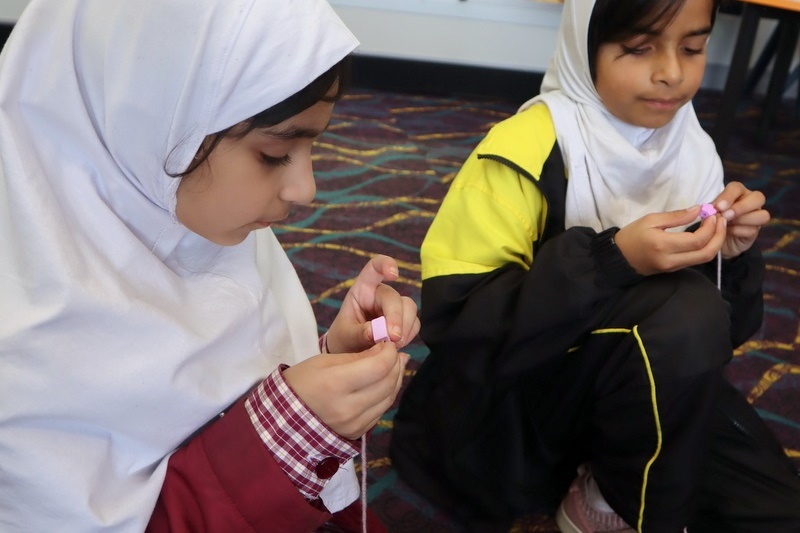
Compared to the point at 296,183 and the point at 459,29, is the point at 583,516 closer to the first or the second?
the point at 296,183

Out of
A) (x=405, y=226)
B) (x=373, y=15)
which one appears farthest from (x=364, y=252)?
(x=373, y=15)

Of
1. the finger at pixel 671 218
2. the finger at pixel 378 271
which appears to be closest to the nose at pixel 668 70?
the finger at pixel 671 218

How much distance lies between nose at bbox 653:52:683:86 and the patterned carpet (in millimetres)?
730

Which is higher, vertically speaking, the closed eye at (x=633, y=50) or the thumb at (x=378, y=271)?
the closed eye at (x=633, y=50)

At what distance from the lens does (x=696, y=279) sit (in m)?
1.09

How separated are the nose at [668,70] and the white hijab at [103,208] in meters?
0.58

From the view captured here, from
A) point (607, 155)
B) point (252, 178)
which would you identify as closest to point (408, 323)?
point (252, 178)

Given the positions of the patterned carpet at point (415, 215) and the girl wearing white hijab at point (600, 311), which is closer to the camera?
the girl wearing white hijab at point (600, 311)

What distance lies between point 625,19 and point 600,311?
427mm

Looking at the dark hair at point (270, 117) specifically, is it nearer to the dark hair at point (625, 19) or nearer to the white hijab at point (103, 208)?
the white hijab at point (103, 208)

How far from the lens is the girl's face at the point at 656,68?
1.15 metres

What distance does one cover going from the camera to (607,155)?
1.21 meters

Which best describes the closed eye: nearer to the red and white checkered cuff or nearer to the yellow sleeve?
the yellow sleeve

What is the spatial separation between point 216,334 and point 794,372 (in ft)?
4.54
